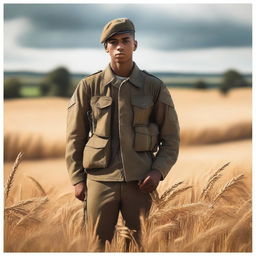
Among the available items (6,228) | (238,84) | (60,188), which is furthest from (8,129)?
(238,84)

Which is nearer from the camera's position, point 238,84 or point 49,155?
point 49,155

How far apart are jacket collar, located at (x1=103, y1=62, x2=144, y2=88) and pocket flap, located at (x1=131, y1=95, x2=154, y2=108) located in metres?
0.09

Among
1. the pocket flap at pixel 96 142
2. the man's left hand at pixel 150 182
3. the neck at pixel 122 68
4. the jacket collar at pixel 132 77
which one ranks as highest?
the neck at pixel 122 68

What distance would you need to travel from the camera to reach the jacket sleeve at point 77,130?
13.5ft

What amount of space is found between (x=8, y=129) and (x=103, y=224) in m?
3.20

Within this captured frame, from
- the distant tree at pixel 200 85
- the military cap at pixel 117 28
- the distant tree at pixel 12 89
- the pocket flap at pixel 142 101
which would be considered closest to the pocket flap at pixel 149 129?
the pocket flap at pixel 142 101

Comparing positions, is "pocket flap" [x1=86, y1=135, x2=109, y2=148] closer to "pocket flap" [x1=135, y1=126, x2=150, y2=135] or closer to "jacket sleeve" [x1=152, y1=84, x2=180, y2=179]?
"pocket flap" [x1=135, y1=126, x2=150, y2=135]

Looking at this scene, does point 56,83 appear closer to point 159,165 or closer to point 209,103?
point 209,103

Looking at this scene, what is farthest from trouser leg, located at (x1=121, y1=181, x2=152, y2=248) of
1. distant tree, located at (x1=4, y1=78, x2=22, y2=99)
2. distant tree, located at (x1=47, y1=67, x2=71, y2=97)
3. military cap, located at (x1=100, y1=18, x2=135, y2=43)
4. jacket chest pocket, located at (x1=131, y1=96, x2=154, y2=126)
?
distant tree, located at (x1=4, y1=78, x2=22, y2=99)

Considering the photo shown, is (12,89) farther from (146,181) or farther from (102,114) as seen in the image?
(146,181)

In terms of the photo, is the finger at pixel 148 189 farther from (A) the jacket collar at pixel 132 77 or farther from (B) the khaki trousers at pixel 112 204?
(A) the jacket collar at pixel 132 77

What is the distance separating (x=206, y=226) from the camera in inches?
178

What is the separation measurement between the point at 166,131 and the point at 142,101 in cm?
29

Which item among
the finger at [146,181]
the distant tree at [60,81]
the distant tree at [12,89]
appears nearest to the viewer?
the finger at [146,181]
